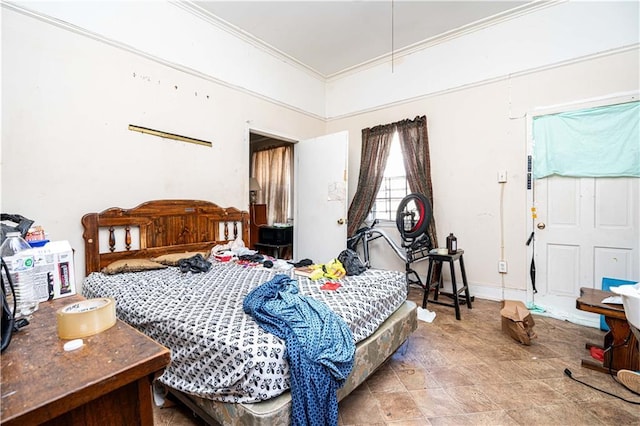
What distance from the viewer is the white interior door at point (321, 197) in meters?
3.74

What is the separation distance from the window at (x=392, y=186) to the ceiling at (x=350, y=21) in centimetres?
124

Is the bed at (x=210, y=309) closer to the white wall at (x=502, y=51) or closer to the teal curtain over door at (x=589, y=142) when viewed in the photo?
the teal curtain over door at (x=589, y=142)

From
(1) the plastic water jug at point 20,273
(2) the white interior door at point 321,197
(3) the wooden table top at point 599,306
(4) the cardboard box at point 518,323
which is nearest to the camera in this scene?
(1) the plastic water jug at point 20,273

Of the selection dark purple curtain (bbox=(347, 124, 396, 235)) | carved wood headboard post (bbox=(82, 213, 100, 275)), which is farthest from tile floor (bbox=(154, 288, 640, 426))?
dark purple curtain (bbox=(347, 124, 396, 235))

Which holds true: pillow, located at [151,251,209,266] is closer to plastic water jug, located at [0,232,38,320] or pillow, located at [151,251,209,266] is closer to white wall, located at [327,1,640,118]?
plastic water jug, located at [0,232,38,320]

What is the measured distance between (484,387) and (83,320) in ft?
6.88

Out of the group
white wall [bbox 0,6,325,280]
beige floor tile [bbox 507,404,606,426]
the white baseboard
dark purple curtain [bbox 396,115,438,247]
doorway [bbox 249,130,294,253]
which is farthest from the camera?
doorway [bbox 249,130,294,253]

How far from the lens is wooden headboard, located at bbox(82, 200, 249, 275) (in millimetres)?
2354

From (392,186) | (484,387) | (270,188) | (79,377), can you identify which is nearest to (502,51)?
(392,186)

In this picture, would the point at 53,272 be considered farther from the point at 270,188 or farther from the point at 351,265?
the point at 270,188

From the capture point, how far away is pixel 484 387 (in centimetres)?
174

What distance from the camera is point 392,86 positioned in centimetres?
396

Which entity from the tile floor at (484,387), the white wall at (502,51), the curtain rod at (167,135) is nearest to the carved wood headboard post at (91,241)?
the curtain rod at (167,135)

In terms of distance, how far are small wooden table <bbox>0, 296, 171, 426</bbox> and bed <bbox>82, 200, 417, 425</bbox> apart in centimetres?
44
